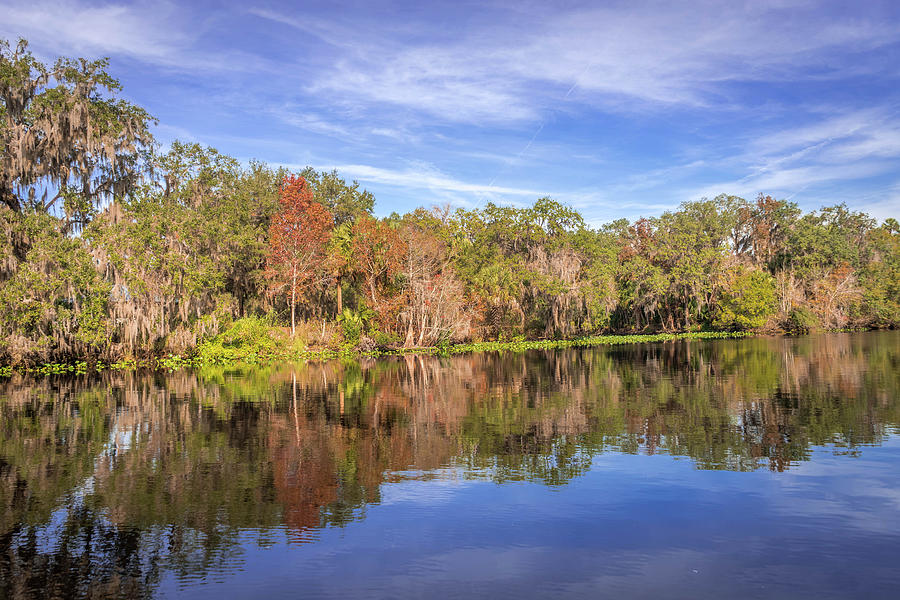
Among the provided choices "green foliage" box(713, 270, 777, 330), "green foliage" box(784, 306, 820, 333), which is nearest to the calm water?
"green foliage" box(713, 270, 777, 330)

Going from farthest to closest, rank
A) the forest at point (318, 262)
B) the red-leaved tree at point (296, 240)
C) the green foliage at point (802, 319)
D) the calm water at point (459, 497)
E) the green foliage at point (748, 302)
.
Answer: the green foliage at point (802, 319)
the green foliage at point (748, 302)
the red-leaved tree at point (296, 240)
the forest at point (318, 262)
the calm water at point (459, 497)

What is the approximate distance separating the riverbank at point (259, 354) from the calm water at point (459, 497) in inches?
512

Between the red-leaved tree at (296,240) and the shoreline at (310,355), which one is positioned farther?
the red-leaved tree at (296,240)

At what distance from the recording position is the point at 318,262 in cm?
3994

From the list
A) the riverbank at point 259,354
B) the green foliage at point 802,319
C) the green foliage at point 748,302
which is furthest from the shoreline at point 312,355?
the green foliage at point 802,319

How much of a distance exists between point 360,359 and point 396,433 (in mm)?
22443

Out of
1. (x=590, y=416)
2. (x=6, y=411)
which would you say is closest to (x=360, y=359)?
(x=6, y=411)

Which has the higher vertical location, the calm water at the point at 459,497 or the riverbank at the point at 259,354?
the riverbank at the point at 259,354

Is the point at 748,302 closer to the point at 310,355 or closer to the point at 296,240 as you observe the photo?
the point at 310,355

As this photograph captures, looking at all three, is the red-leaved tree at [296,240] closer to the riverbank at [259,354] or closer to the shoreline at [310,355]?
the riverbank at [259,354]

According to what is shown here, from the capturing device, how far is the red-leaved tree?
38.3 metres

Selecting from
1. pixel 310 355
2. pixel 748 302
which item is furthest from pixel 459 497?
pixel 748 302

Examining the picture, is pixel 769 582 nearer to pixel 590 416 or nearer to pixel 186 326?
pixel 590 416

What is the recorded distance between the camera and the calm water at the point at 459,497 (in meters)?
5.94
